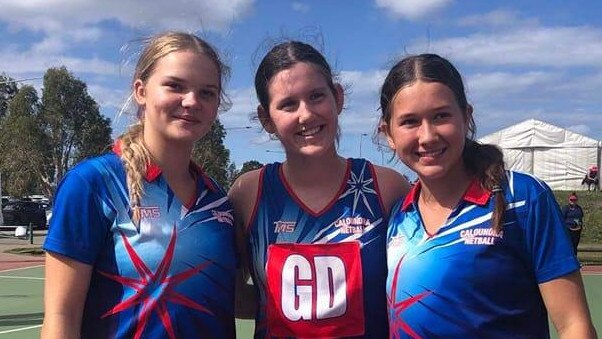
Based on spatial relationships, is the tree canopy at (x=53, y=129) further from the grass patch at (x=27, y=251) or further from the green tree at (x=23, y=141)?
the grass patch at (x=27, y=251)

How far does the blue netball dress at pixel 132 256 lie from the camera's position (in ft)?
7.03

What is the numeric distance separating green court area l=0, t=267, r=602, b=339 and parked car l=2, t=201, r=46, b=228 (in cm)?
1599

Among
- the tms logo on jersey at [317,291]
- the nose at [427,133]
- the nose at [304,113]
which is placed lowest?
the tms logo on jersey at [317,291]

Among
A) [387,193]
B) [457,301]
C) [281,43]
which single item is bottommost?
[457,301]

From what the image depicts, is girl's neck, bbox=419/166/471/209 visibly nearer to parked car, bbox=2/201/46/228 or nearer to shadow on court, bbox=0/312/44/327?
shadow on court, bbox=0/312/44/327

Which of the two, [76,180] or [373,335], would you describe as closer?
[76,180]

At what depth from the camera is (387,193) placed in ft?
8.63

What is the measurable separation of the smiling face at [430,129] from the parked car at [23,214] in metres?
29.7

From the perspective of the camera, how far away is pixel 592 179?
2631 centimetres

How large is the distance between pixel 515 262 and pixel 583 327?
0.26 metres

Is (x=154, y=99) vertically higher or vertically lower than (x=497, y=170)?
higher

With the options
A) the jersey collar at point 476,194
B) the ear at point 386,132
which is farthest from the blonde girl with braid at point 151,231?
the jersey collar at point 476,194

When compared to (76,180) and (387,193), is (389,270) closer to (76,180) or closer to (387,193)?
(387,193)

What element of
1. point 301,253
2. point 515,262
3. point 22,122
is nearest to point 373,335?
point 301,253
